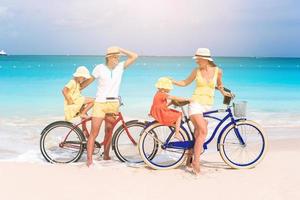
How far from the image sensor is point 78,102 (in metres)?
7.11

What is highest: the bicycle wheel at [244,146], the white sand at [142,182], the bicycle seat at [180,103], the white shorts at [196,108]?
the bicycle seat at [180,103]

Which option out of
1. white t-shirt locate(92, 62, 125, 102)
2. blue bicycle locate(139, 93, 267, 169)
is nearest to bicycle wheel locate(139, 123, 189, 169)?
blue bicycle locate(139, 93, 267, 169)

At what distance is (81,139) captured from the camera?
708 centimetres

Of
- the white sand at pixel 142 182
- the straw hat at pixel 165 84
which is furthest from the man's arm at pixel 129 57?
the white sand at pixel 142 182

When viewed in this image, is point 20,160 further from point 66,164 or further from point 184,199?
point 184,199

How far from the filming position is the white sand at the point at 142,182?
5771 millimetres

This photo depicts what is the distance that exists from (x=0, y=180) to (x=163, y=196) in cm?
222

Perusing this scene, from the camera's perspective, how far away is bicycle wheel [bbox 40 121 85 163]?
7.03 m

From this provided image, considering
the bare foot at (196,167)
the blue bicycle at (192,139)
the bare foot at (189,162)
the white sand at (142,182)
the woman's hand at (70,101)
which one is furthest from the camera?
the woman's hand at (70,101)

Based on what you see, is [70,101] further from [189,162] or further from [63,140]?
[189,162]

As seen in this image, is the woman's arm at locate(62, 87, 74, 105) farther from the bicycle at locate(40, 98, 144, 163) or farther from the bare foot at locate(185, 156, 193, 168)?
the bare foot at locate(185, 156, 193, 168)

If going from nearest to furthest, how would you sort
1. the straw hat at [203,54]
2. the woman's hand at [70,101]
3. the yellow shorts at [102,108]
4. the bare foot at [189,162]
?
the straw hat at [203,54] < the yellow shorts at [102,108] < the bare foot at [189,162] < the woman's hand at [70,101]

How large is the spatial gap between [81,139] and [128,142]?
73cm

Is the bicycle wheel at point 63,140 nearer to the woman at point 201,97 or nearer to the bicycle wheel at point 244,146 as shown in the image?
the woman at point 201,97
